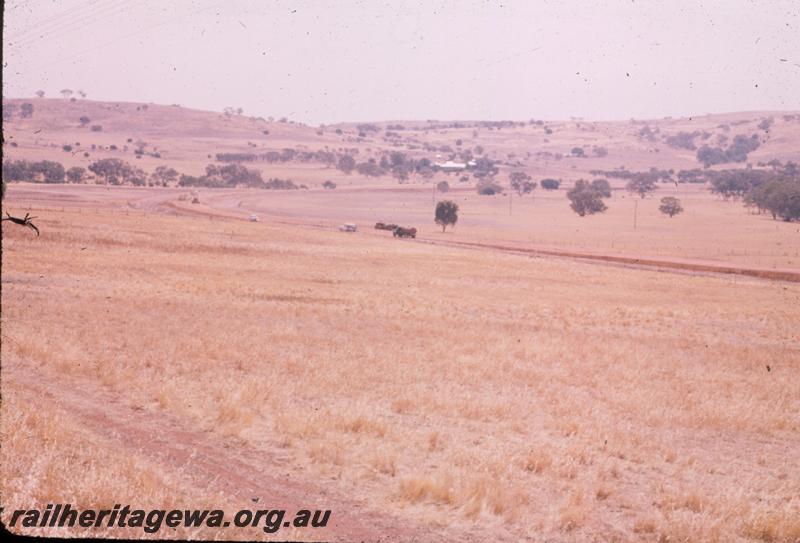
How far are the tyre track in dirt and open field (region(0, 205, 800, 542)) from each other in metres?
0.06

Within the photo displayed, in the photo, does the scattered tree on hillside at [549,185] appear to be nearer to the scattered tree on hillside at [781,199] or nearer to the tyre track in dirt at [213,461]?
the scattered tree on hillside at [781,199]

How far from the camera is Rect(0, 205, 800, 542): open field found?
35.5 ft

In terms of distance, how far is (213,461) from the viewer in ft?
40.2

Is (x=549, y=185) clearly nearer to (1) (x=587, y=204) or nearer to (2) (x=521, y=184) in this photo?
(2) (x=521, y=184)

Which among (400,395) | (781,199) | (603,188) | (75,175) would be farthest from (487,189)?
(400,395)

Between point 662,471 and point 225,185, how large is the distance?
157328 millimetres

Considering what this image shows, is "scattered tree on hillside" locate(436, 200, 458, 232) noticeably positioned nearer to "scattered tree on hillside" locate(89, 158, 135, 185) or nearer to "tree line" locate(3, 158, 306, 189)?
"tree line" locate(3, 158, 306, 189)

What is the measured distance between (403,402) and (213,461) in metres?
5.90

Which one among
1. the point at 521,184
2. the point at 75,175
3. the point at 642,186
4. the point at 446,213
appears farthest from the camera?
the point at 521,184

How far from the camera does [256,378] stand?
60.5ft

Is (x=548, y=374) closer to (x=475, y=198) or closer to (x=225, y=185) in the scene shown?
(x=475, y=198)

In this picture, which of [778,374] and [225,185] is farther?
[225,185]

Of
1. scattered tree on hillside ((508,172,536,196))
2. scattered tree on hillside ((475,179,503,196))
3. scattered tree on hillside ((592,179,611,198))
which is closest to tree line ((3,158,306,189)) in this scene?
scattered tree on hillside ((475,179,503,196))

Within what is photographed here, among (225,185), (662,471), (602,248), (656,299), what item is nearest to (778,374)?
(662,471)
